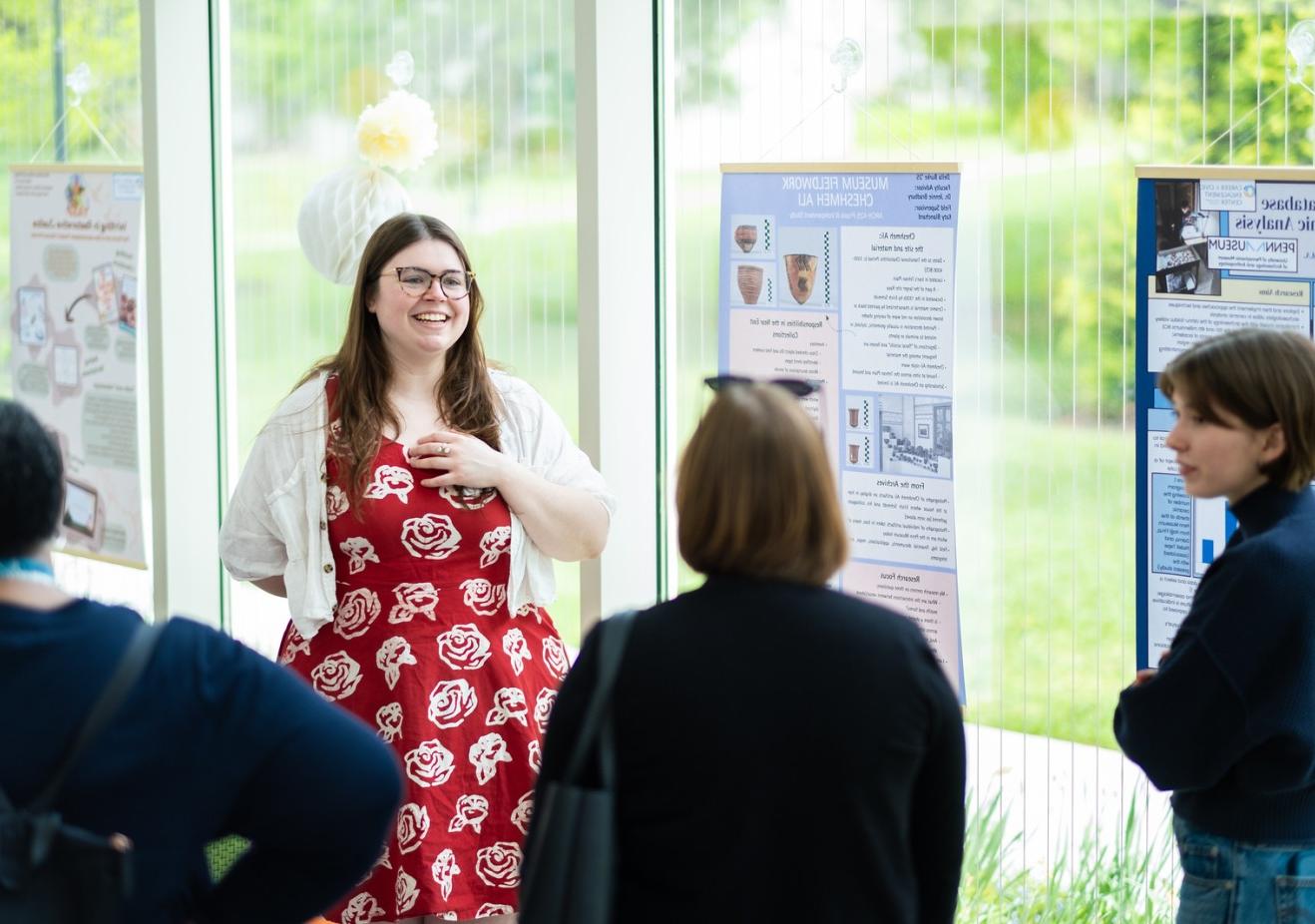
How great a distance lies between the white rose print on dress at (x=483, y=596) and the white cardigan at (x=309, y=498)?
26 mm

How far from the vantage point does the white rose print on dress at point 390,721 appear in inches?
110

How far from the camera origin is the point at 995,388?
10.3 ft

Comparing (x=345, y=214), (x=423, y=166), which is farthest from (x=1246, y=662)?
(x=423, y=166)

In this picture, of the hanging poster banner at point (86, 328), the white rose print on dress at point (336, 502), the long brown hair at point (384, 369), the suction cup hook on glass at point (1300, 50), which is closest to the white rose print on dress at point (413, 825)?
the white rose print on dress at point (336, 502)

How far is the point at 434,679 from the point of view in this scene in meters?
2.83

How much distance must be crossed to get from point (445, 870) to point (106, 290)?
2857 millimetres

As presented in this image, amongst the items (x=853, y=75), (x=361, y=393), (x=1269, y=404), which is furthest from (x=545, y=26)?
(x=1269, y=404)

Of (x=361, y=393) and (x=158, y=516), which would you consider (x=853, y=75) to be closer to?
(x=361, y=393)

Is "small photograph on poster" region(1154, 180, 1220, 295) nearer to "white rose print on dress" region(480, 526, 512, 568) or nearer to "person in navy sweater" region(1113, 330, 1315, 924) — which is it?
"person in navy sweater" region(1113, 330, 1315, 924)

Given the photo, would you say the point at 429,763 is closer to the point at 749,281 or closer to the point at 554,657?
the point at 554,657

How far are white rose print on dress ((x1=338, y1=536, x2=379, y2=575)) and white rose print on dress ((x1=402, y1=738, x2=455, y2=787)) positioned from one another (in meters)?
0.34

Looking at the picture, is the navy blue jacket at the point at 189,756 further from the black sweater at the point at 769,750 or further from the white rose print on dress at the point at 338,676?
the white rose print on dress at the point at 338,676

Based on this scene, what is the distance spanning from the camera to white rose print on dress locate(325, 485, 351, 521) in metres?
2.83

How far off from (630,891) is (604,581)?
1967 millimetres
